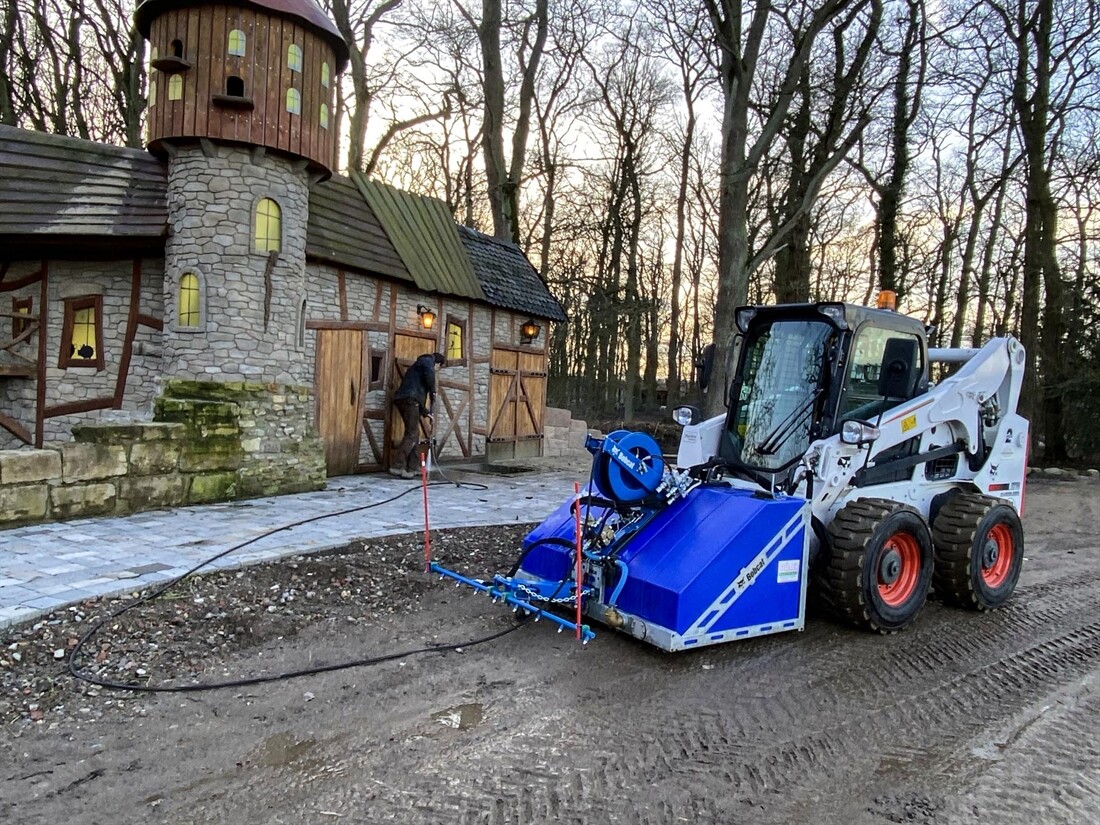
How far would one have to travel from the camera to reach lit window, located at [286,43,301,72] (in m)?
10.1

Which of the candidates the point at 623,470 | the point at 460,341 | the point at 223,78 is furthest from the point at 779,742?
the point at 460,341

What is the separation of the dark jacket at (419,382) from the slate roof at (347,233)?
1.63 m

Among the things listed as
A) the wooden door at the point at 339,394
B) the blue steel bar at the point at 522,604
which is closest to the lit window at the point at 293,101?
the wooden door at the point at 339,394

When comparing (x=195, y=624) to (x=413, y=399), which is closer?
(x=195, y=624)

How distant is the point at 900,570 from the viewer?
526cm

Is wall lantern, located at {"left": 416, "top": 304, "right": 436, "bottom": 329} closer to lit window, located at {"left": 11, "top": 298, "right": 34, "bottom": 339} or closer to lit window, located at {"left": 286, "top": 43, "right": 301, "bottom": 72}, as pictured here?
lit window, located at {"left": 286, "top": 43, "right": 301, "bottom": 72}

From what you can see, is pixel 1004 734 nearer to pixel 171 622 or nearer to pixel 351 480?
pixel 171 622

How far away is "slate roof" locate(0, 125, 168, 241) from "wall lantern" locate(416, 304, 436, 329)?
14.2 feet

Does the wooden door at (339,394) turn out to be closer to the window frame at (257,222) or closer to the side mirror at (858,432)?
the window frame at (257,222)

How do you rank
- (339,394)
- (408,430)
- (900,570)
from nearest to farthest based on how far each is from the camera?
(900,570) → (339,394) → (408,430)

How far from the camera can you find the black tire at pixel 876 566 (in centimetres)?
482

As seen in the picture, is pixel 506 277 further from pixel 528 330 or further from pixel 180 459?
pixel 180 459

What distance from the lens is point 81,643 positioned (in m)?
4.37

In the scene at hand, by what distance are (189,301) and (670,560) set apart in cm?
810
